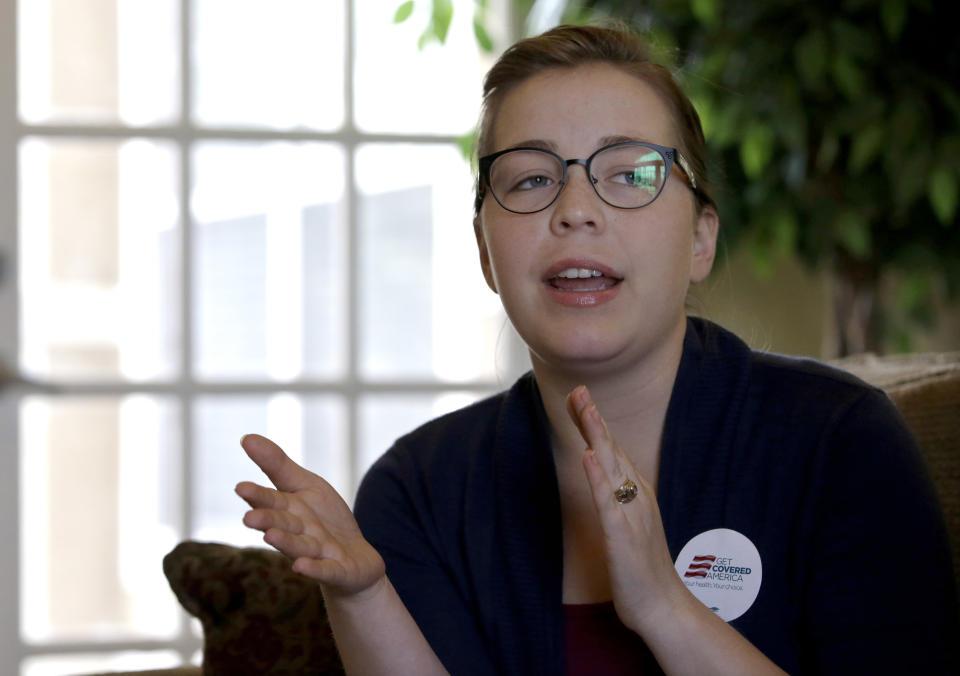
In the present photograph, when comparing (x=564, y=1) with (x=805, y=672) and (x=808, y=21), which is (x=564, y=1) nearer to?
(x=808, y=21)

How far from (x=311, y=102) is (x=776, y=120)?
108 centimetres

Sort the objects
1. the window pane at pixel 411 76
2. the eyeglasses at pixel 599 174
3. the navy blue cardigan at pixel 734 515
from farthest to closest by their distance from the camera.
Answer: the window pane at pixel 411 76 → the eyeglasses at pixel 599 174 → the navy blue cardigan at pixel 734 515

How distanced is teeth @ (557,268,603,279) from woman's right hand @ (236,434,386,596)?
306mm

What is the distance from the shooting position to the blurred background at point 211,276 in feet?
7.67

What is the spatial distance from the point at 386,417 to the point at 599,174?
1.50 m

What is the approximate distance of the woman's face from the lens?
1027mm

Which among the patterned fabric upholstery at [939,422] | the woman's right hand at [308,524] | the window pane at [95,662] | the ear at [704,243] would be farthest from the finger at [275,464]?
the window pane at [95,662]

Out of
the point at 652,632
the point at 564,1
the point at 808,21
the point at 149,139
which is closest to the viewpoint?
the point at 652,632

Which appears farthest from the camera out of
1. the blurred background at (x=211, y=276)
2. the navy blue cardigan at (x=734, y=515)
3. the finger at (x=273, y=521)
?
the blurred background at (x=211, y=276)

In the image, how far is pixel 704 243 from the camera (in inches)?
46.7

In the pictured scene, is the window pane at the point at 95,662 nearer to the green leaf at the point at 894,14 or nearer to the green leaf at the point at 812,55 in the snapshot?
the green leaf at the point at 812,55

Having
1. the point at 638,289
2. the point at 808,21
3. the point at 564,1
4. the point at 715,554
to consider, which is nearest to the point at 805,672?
the point at 715,554

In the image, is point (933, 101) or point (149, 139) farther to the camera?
point (149, 139)

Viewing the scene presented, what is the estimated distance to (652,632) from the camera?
89cm
